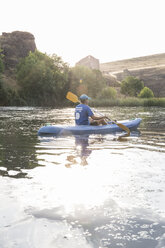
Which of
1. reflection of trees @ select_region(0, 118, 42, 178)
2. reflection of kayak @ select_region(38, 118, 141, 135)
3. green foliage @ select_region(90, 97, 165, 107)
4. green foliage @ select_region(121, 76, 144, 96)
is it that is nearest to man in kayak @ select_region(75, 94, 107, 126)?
reflection of kayak @ select_region(38, 118, 141, 135)

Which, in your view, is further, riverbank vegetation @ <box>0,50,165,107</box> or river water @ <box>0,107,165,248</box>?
riverbank vegetation @ <box>0,50,165,107</box>

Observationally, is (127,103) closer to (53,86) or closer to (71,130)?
(53,86)

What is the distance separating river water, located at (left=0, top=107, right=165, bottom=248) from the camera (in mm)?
2699

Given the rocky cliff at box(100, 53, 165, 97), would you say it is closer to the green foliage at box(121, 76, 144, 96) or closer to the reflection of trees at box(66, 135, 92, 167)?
the green foliage at box(121, 76, 144, 96)

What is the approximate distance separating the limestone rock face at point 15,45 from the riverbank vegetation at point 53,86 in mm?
21129

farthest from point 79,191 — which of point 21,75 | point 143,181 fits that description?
→ point 21,75

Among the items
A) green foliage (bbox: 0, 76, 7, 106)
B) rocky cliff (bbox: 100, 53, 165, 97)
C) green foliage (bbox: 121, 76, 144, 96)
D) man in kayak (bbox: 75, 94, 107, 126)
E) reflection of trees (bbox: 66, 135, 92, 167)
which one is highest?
rocky cliff (bbox: 100, 53, 165, 97)

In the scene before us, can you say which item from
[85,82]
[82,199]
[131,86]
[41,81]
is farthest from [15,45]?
[82,199]

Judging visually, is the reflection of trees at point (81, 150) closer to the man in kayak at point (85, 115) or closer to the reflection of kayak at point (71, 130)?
the reflection of kayak at point (71, 130)

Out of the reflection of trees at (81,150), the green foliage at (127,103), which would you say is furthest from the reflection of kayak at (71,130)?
A: the green foliage at (127,103)

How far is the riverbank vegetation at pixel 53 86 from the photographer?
36312 mm

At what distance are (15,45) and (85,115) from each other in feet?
224

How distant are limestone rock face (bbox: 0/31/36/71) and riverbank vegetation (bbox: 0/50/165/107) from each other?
832 inches

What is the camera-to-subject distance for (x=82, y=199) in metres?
3.62
